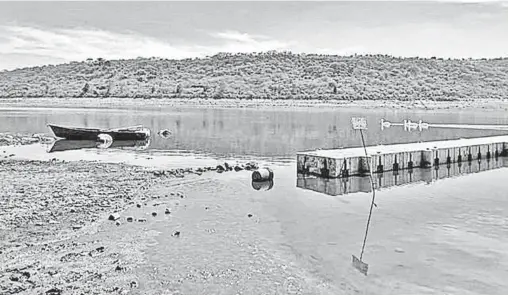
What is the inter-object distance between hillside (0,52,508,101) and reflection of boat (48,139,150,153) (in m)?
50.2

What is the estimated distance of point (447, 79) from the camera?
319 feet

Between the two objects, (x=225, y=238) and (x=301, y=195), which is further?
(x=301, y=195)

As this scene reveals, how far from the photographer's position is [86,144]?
99.3 ft

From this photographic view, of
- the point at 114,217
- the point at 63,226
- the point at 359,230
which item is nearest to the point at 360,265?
the point at 359,230

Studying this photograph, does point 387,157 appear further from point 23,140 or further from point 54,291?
point 23,140

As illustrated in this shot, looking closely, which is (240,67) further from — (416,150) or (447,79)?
(416,150)

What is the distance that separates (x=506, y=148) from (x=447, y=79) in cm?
7279

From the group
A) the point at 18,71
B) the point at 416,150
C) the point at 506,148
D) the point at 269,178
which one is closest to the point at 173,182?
the point at 269,178

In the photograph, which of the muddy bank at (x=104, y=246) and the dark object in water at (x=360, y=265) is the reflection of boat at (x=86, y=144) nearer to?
the muddy bank at (x=104, y=246)

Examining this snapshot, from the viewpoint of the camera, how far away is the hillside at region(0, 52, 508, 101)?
85375mm

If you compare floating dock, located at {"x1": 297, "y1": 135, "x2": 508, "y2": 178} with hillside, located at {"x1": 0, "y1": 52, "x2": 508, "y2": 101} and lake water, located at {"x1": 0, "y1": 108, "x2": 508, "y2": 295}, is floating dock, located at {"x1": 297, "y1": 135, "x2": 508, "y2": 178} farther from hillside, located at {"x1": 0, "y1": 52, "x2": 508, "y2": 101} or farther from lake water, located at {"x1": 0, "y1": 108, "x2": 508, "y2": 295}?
hillside, located at {"x1": 0, "y1": 52, "x2": 508, "y2": 101}

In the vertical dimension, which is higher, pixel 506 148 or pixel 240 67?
pixel 240 67

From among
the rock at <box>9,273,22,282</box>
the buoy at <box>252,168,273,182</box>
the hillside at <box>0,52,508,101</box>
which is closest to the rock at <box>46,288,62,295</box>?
the rock at <box>9,273,22,282</box>

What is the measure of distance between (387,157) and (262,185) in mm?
5664
